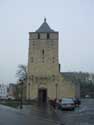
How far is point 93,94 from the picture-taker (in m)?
144

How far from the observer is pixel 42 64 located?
84.8 m

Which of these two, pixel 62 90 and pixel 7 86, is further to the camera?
pixel 7 86

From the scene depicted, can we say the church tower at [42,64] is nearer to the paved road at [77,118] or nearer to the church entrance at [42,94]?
the church entrance at [42,94]

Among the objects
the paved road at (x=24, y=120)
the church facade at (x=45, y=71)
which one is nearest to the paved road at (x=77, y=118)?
the paved road at (x=24, y=120)

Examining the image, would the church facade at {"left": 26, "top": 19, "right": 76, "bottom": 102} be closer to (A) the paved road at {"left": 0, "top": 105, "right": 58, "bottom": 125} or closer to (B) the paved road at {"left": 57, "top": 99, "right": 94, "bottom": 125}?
(B) the paved road at {"left": 57, "top": 99, "right": 94, "bottom": 125}

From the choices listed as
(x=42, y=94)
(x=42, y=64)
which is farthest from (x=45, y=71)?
(x=42, y=94)

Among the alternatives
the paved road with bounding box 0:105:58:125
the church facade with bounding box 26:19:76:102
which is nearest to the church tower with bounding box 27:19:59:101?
the church facade with bounding box 26:19:76:102

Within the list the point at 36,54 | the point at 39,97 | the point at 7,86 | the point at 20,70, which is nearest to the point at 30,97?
the point at 39,97

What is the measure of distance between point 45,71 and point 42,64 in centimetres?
178

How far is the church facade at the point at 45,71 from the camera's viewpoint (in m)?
83.1

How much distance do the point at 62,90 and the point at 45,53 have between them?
939 centimetres

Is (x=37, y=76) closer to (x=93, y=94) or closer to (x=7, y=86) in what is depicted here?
(x=93, y=94)

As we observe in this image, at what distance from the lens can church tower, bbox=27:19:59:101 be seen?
83.6 metres

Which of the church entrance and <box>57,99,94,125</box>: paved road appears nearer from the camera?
<box>57,99,94,125</box>: paved road
